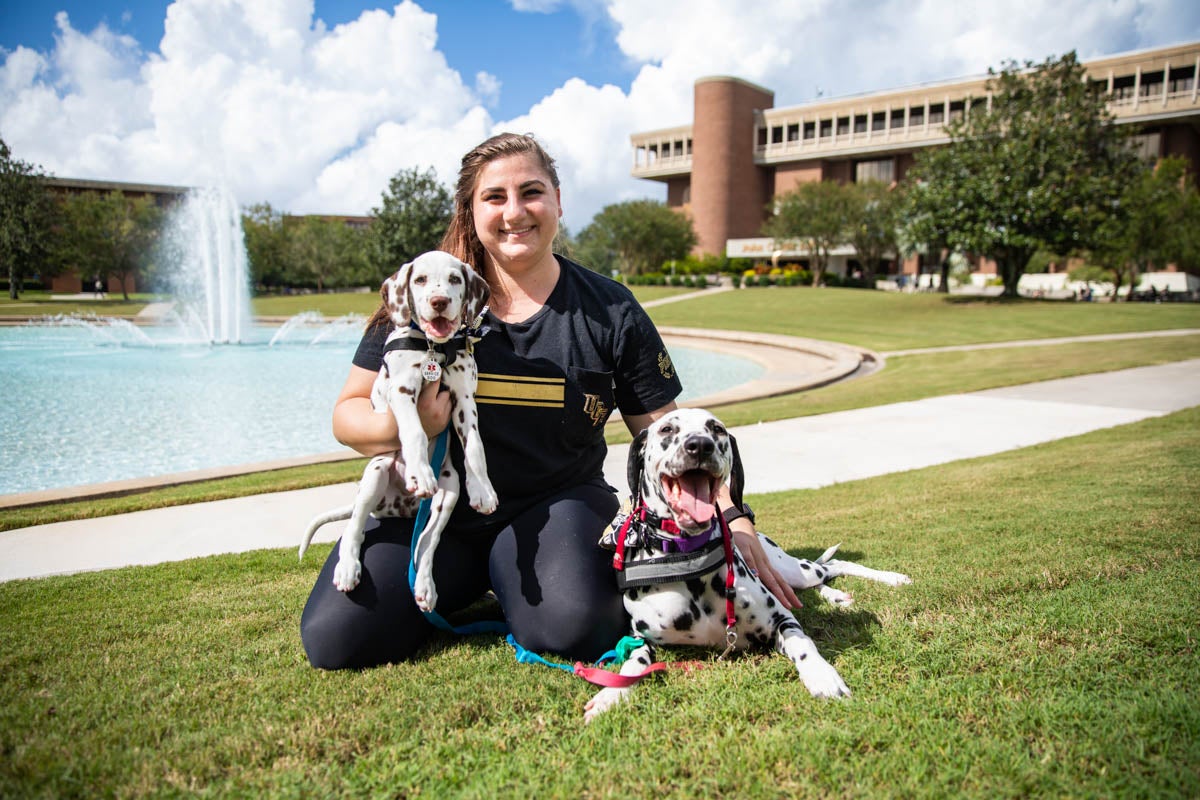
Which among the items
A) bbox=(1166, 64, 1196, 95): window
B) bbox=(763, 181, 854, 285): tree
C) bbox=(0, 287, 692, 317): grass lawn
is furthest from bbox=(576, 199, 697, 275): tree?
bbox=(1166, 64, 1196, 95): window

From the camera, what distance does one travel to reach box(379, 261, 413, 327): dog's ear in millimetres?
2629

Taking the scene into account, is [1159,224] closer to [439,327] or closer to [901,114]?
[901,114]

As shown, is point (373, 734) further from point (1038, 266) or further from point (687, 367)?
point (1038, 266)

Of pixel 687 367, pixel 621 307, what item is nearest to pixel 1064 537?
pixel 621 307

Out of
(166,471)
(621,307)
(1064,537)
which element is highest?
(621,307)

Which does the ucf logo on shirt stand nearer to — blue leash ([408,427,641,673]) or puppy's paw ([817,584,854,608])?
blue leash ([408,427,641,673])

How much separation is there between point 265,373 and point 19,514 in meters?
11.5

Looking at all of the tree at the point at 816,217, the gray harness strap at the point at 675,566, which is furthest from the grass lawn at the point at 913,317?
the gray harness strap at the point at 675,566

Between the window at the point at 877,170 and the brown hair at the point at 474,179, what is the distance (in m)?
66.7

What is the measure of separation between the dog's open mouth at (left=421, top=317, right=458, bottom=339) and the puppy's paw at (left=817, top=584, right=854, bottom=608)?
2120 millimetres

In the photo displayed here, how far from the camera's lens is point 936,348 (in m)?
19.3

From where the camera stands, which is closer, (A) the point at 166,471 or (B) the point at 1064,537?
(B) the point at 1064,537

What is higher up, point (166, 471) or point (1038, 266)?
point (1038, 266)

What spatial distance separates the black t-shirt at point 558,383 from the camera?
3.04 meters
